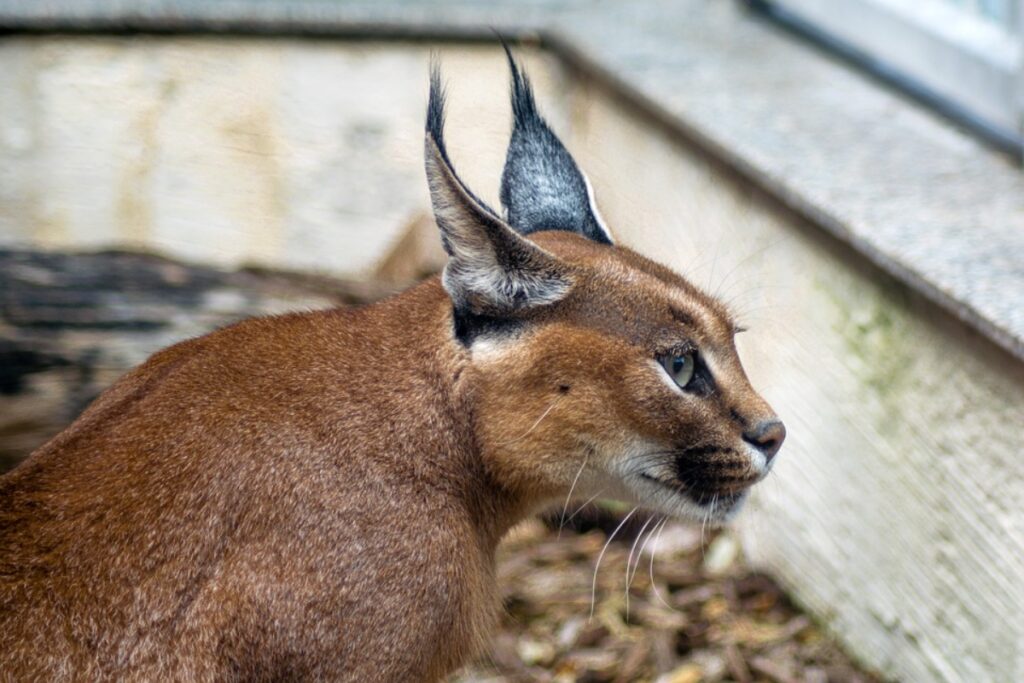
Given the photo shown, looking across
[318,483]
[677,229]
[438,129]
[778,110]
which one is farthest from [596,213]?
[778,110]

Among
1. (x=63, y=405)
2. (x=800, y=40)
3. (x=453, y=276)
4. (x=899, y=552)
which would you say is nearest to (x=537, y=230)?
(x=453, y=276)

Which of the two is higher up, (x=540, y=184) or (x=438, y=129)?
(x=438, y=129)

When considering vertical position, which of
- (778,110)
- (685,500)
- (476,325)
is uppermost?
(476,325)

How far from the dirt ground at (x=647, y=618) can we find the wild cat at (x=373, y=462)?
48.5 inches

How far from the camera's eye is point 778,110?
591 cm

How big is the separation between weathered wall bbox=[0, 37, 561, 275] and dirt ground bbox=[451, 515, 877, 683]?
2.07m

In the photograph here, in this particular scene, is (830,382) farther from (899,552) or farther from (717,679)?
(717,679)

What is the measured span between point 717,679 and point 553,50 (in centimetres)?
349

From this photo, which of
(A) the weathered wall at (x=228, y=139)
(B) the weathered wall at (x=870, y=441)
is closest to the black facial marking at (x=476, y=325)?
(B) the weathered wall at (x=870, y=441)

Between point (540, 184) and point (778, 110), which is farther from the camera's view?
point (778, 110)

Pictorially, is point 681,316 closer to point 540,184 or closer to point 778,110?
point 540,184

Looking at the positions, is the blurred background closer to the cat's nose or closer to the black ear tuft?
the cat's nose

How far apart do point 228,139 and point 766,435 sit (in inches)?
170

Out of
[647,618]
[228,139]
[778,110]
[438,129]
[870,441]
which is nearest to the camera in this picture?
[438,129]
